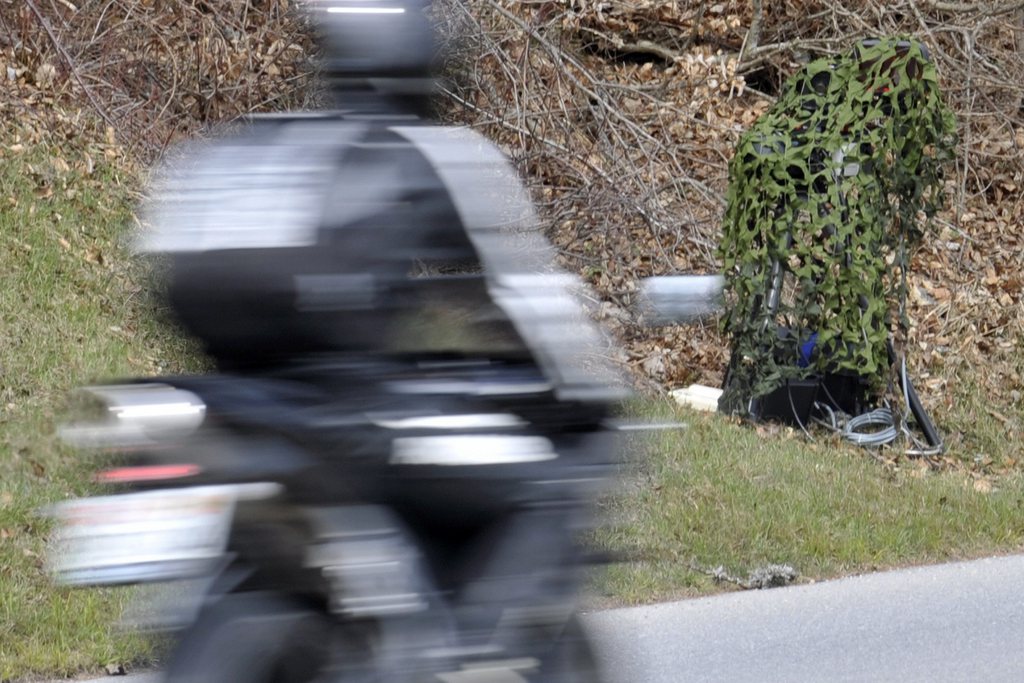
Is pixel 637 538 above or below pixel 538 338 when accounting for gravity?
below

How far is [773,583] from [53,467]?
3.13m

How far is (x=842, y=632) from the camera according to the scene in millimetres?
5211

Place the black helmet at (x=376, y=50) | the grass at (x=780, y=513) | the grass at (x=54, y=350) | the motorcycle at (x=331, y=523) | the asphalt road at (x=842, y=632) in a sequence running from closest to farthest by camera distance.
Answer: the motorcycle at (x=331, y=523), the black helmet at (x=376, y=50), the grass at (x=54, y=350), the asphalt road at (x=842, y=632), the grass at (x=780, y=513)

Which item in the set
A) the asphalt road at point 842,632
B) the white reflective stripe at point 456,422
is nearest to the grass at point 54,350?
the asphalt road at point 842,632

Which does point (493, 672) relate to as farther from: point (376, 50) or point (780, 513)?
point (780, 513)

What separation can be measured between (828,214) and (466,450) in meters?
5.58

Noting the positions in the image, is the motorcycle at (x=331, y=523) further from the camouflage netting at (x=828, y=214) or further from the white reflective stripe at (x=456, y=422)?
the camouflage netting at (x=828, y=214)

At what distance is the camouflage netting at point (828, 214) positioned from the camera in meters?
7.72

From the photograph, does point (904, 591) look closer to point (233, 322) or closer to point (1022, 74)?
point (233, 322)

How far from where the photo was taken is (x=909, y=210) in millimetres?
→ 8055

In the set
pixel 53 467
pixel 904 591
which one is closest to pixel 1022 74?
pixel 904 591

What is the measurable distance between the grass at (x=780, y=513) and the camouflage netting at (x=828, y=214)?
615 millimetres

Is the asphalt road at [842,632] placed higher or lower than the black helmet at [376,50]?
lower

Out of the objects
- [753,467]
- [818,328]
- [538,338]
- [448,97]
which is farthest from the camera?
[448,97]
